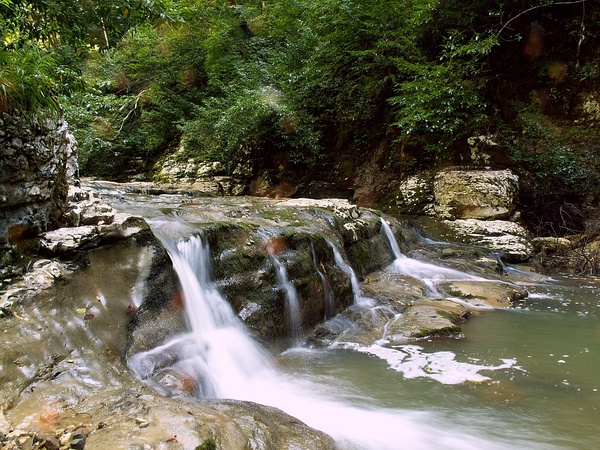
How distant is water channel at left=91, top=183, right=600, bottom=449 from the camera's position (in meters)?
2.96

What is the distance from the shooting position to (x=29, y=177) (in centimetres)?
340

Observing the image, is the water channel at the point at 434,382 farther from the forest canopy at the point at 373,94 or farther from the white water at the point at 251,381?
A: the forest canopy at the point at 373,94

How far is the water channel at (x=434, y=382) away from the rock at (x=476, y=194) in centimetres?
472

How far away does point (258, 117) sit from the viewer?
12.0 m

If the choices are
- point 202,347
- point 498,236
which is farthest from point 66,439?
point 498,236

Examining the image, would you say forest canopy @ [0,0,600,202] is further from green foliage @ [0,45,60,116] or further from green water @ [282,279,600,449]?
green water @ [282,279,600,449]

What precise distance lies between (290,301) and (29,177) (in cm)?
305

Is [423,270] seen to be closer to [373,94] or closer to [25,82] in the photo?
[25,82]

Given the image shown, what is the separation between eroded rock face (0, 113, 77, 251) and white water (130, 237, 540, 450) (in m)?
1.28

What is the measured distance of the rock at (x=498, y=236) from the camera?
8648 mm

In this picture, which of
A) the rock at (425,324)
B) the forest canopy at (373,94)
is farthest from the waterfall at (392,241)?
the forest canopy at (373,94)

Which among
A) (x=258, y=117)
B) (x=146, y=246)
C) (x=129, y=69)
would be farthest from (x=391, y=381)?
(x=129, y=69)

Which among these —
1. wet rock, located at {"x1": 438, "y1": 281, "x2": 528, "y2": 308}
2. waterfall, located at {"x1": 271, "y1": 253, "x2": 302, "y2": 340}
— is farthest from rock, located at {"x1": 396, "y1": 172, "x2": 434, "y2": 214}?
waterfall, located at {"x1": 271, "y1": 253, "x2": 302, "y2": 340}

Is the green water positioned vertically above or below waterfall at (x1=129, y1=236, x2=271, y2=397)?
below
